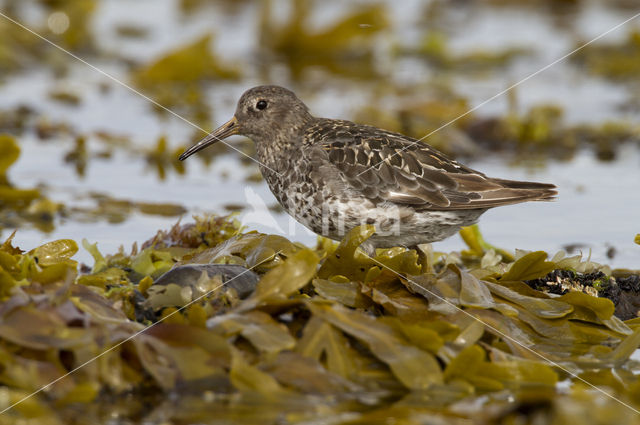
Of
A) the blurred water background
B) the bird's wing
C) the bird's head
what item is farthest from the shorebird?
the blurred water background

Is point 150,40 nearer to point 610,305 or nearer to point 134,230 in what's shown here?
point 134,230

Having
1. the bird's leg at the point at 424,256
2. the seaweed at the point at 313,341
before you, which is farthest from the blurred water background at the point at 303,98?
the seaweed at the point at 313,341

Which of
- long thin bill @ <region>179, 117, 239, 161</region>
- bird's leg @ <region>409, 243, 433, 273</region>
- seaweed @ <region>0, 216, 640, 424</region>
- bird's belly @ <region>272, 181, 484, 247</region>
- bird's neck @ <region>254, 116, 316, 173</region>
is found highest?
long thin bill @ <region>179, 117, 239, 161</region>

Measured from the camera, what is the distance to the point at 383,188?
17.0 ft

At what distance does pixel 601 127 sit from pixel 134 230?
5181 mm

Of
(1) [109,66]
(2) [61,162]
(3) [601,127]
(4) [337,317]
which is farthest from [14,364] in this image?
(1) [109,66]

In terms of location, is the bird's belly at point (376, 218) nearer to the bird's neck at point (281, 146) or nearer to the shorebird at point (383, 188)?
the shorebird at point (383, 188)

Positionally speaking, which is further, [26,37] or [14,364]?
[26,37]

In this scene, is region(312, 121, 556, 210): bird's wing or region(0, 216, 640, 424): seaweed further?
region(312, 121, 556, 210): bird's wing

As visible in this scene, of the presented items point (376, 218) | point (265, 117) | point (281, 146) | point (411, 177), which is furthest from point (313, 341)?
point (265, 117)

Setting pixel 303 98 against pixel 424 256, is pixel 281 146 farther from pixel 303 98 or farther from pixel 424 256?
pixel 303 98

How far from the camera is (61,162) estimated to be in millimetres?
8602

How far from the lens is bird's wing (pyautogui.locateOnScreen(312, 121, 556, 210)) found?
5.17m

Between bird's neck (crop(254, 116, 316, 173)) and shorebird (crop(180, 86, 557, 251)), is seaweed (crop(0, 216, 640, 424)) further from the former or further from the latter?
bird's neck (crop(254, 116, 316, 173))
